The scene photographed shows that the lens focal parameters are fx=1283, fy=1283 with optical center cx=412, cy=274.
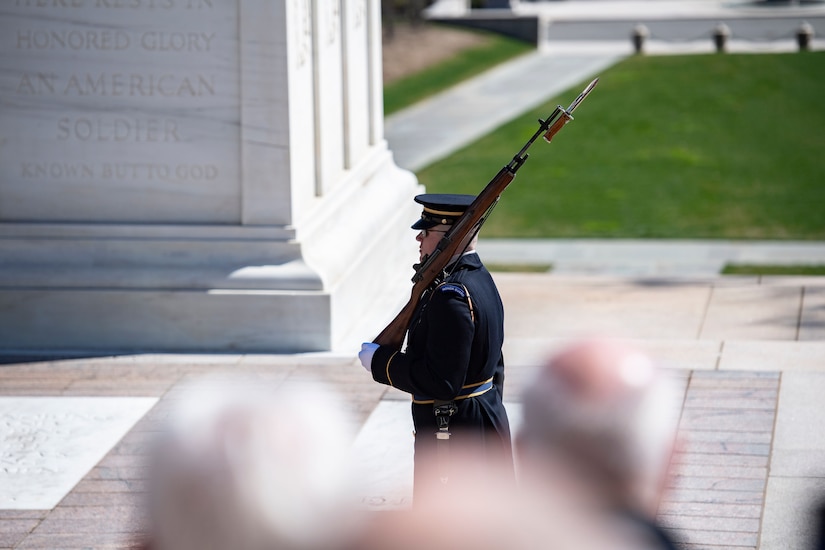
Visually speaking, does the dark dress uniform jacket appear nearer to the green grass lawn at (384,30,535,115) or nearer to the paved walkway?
the paved walkway

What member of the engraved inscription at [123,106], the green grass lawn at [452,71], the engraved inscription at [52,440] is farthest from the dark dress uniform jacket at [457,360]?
the green grass lawn at [452,71]

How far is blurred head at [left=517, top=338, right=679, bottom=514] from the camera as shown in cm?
196

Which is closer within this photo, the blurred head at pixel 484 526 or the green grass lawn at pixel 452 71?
the blurred head at pixel 484 526

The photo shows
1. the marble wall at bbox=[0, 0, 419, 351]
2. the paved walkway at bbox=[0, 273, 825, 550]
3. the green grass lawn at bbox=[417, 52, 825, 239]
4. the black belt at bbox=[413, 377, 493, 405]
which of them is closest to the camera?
the black belt at bbox=[413, 377, 493, 405]

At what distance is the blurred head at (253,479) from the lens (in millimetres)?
1836

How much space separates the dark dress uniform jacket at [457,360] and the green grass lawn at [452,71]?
16.5m

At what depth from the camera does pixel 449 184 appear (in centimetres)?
1580

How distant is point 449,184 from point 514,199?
85 cm

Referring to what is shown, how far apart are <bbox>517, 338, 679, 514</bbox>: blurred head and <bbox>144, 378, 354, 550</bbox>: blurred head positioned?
337 mm

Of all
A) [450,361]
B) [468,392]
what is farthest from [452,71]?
[450,361]

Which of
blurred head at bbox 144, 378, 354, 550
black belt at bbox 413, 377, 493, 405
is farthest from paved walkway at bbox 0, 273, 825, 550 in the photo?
blurred head at bbox 144, 378, 354, 550

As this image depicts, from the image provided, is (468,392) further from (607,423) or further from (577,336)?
(607,423)

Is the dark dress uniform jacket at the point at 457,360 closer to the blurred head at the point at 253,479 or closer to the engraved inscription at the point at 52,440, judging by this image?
the engraved inscription at the point at 52,440

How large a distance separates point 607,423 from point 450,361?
2423mm
